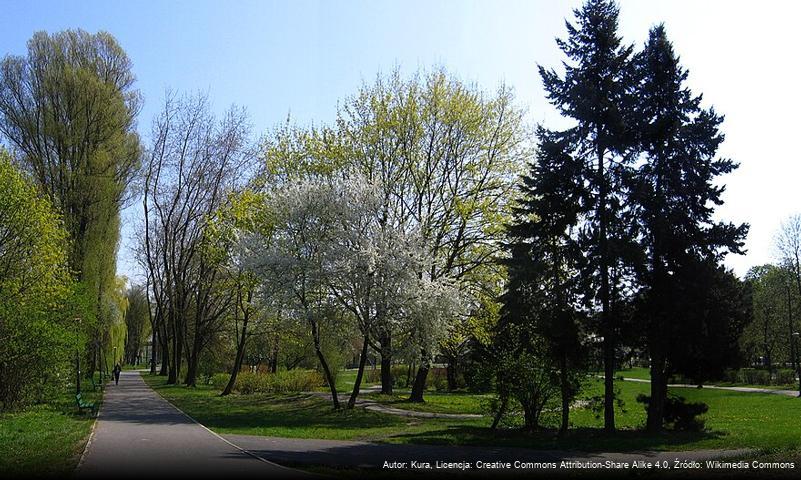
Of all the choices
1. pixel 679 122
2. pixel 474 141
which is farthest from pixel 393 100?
pixel 679 122

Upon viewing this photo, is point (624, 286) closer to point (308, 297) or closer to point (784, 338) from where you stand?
point (308, 297)

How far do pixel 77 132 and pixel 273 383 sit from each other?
60.0 feet

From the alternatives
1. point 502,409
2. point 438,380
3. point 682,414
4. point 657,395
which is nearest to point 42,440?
point 502,409

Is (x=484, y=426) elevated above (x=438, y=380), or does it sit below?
above

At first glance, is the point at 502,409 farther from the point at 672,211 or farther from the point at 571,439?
the point at 672,211

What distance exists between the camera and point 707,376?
65.9 feet

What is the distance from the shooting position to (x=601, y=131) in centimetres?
1855

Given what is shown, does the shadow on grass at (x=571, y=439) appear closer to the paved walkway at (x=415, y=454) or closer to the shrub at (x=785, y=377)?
the paved walkway at (x=415, y=454)

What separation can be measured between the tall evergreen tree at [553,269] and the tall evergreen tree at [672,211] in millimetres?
2019

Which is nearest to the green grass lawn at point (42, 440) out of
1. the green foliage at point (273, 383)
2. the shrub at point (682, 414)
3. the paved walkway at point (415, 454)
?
the paved walkway at point (415, 454)

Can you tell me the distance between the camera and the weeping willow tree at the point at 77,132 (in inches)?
1299

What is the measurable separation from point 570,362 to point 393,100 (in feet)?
55.9

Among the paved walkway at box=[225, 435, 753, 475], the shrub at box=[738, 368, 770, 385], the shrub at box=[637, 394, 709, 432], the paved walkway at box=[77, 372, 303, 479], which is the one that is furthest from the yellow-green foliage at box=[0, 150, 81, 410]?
the shrub at box=[738, 368, 770, 385]

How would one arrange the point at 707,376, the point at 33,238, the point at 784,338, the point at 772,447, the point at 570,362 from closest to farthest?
the point at 772,447 → the point at 570,362 → the point at 707,376 → the point at 33,238 → the point at 784,338
